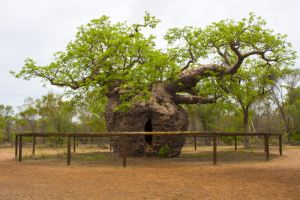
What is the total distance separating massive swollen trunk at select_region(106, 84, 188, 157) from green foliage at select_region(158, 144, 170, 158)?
135mm

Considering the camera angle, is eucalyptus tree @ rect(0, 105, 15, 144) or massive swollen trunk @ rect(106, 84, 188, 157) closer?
massive swollen trunk @ rect(106, 84, 188, 157)

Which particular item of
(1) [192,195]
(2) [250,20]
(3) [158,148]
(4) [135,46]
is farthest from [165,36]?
(1) [192,195]

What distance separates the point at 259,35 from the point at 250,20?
80 centimetres

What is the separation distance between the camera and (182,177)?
31.1 ft

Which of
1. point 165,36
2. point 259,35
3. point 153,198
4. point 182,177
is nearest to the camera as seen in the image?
point 153,198

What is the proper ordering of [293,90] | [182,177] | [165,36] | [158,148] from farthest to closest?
[293,90] < [165,36] < [158,148] < [182,177]

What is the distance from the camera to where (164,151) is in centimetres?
1595

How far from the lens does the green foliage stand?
15898 mm

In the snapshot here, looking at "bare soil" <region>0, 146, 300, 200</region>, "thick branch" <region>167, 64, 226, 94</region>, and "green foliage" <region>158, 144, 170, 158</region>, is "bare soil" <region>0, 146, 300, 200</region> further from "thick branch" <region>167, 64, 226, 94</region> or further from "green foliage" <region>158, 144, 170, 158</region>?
"thick branch" <region>167, 64, 226, 94</region>

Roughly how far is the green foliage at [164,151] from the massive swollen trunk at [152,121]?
0.13m

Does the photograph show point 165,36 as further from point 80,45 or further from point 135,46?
point 80,45

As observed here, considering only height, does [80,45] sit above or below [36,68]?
above

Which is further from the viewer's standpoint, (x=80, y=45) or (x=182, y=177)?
(x=80, y=45)

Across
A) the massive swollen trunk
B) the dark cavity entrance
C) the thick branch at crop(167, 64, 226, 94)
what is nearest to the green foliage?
the massive swollen trunk
